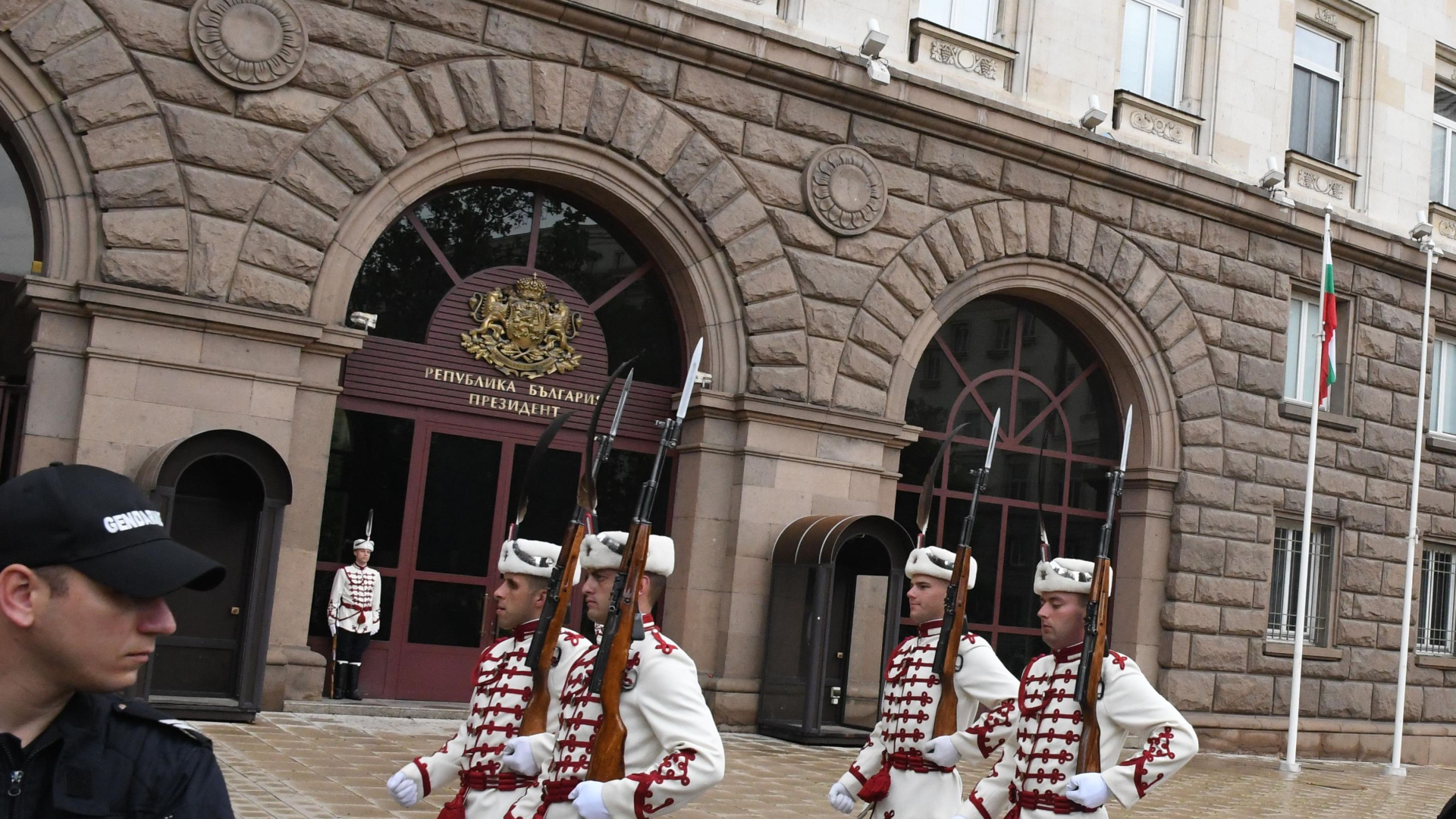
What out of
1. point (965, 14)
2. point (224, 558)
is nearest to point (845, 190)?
point (965, 14)

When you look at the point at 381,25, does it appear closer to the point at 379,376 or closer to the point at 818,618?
the point at 379,376

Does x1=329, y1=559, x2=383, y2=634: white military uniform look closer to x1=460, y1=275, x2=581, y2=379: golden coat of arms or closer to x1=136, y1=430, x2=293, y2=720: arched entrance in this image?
x1=136, y1=430, x2=293, y2=720: arched entrance

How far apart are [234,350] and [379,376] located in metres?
1.54

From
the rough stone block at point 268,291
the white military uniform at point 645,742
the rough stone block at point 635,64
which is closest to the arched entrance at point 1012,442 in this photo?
the rough stone block at point 635,64

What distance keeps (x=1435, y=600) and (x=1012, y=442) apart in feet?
23.1

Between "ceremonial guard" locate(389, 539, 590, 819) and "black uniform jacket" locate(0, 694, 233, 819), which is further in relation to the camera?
"ceremonial guard" locate(389, 539, 590, 819)

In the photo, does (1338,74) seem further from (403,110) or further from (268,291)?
(268,291)

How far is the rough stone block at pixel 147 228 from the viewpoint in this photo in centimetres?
1159

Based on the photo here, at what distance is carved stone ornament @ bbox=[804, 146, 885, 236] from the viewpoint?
14.7 m

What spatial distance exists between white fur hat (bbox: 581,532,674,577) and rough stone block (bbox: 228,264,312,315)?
7134 mm

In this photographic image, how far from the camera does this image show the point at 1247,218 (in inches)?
698

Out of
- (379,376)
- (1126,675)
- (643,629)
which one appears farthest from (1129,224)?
(643,629)

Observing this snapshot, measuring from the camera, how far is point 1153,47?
57.6 ft

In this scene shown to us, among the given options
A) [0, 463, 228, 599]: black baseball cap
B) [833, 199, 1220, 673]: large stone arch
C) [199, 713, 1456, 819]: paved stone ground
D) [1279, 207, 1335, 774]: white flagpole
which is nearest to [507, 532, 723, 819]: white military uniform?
[0, 463, 228, 599]: black baseball cap
